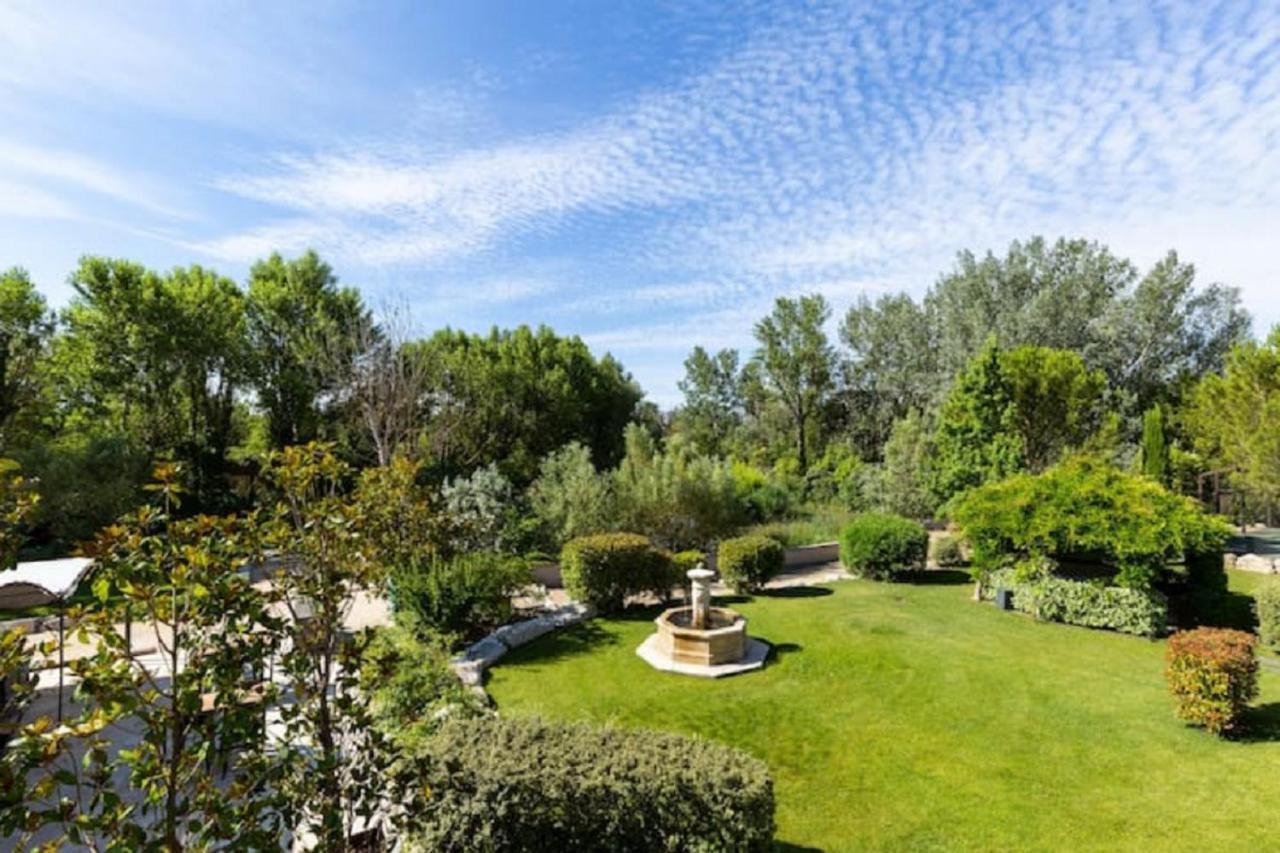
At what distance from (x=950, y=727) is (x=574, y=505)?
9804mm

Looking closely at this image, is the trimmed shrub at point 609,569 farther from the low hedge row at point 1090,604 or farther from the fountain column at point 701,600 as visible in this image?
the low hedge row at point 1090,604

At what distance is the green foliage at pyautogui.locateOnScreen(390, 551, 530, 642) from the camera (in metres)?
9.68

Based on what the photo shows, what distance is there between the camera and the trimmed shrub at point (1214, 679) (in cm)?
698

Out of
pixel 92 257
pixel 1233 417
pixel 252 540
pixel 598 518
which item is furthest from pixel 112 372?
pixel 1233 417

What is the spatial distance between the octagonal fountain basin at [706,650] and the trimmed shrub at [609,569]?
2.05m

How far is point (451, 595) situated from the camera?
977 cm

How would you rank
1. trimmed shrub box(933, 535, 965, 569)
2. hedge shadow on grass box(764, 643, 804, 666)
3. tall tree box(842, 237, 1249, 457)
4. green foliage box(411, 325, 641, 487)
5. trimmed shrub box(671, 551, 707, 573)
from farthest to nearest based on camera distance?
tall tree box(842, 237, 1249, 457) → green foliage box(411, 325, 641, 487) → trimmed shrub box(933, 535, 965, 569) → trimmed shrub box(671, 551, 707, 573) → hedge shadow on grass box(764, 643, 804, 666)

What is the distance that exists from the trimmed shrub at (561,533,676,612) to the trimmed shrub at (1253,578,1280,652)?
9.67m

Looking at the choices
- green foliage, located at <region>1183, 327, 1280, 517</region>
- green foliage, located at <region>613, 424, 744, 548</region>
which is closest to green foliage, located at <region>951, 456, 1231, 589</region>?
green foliage, located at <region>613, 424, 744, 548</region>

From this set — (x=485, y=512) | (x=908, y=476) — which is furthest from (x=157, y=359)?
(x=908, y=476)

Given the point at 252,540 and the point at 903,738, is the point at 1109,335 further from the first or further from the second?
the point at 252,540

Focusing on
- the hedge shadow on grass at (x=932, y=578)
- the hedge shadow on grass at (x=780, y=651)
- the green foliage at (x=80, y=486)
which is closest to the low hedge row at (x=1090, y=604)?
the hedge shadow on grass at (x=932, y=578)

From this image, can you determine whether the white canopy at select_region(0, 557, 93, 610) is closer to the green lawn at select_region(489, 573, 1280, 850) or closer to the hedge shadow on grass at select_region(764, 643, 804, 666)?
the green lawn at select_region(489, 573, 1280, 850)

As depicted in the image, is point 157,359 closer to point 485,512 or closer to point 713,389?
point 485,512
